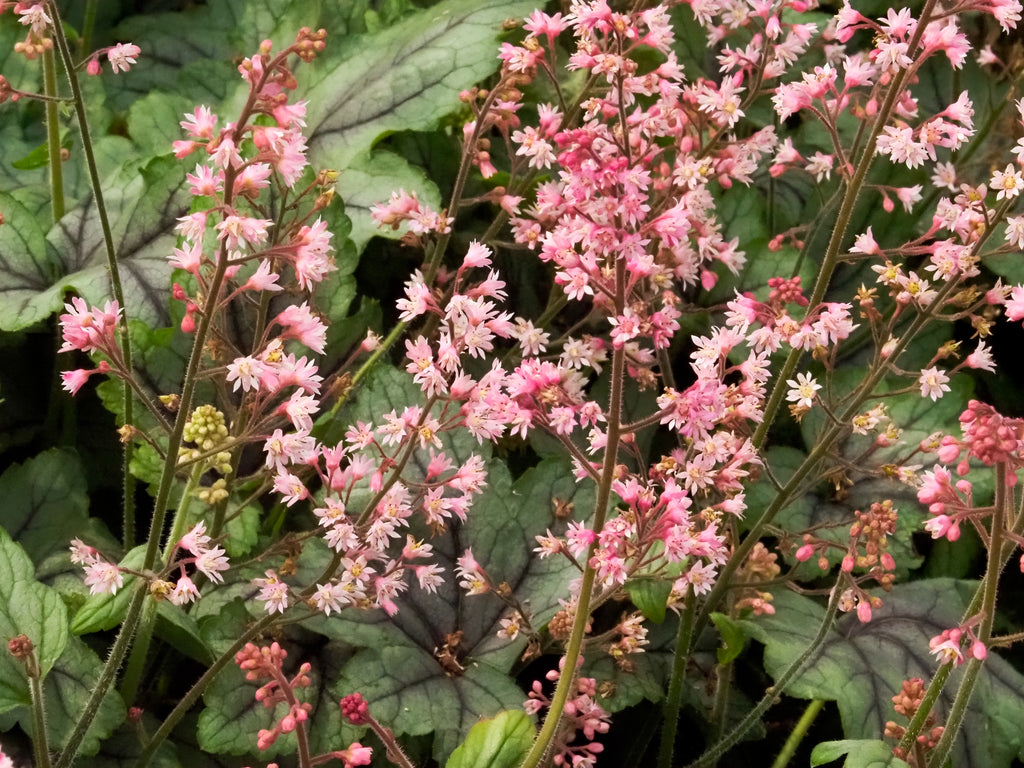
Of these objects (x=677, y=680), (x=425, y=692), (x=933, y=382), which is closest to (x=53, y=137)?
(x=425, y=692)

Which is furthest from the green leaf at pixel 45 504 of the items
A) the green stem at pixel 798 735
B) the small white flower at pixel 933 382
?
the small white flower at pixel 933 382

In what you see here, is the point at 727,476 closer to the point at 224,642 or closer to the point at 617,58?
Result: the point at 617,58

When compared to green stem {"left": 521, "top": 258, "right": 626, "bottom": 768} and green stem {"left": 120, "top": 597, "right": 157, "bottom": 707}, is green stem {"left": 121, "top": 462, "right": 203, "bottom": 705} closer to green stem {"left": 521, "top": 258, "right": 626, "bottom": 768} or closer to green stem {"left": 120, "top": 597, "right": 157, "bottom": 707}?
green stem {"left": 120, "top": 597, "right": 157, "bottom": 707}

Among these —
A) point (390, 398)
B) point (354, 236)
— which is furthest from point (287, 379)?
point (354, 236)

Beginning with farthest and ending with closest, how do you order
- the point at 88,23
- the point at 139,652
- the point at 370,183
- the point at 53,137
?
the point at 88,23 < the point at 370,183 < the point at 53,137 < the point at 139,652

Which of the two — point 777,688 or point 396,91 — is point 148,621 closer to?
point 777,688

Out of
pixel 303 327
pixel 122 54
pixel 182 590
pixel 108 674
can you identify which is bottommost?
pixel 108 674
